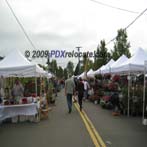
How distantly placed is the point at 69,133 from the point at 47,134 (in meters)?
0.72

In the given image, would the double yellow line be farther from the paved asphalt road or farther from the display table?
the display table

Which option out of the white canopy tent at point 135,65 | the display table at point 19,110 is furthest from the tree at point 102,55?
the display table at point 19,110

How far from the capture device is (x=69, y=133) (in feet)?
34.4

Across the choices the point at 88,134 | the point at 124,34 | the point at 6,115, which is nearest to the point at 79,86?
the point at 6,115

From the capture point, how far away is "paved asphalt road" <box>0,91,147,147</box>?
29.3 ft

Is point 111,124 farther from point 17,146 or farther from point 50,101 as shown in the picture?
point 50,101

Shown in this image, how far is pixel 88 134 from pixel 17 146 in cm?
254

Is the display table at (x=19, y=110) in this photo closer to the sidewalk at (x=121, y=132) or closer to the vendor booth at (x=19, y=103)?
the vendor booth at (x=19, y=103)

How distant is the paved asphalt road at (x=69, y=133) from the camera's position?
8.93 metres

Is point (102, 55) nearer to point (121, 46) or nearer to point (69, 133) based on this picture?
point (121, 46)

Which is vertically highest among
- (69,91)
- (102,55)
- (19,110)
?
(102,55)

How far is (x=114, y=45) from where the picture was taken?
44875mm

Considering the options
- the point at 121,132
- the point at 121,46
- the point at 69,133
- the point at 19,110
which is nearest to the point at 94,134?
the point at 69,133

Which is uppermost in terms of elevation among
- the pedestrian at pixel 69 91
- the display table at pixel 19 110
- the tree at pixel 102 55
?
the tree at pixel 102 55
